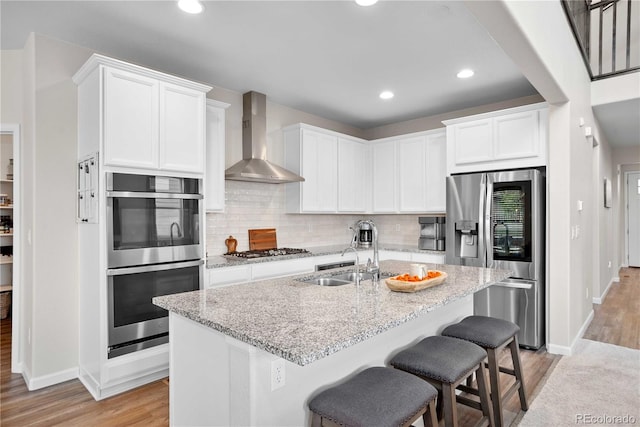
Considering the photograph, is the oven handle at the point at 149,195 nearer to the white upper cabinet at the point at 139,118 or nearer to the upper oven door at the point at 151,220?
the upper oven door at the point at 151,220

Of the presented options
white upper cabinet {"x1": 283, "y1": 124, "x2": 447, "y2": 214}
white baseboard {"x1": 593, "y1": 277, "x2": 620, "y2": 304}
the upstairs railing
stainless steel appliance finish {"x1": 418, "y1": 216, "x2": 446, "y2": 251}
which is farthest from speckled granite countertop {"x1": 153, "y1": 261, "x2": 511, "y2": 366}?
white baseboard {"x1": 593, "y1": 277, "x2": 620, "y2": 304}

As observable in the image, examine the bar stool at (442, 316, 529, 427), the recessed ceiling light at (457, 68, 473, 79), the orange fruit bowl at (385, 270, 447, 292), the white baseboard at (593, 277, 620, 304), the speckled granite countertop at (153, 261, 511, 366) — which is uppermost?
the recessed ceiling light at (457, 68, 473, 79)

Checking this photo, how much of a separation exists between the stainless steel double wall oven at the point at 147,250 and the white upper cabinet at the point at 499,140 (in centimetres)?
281

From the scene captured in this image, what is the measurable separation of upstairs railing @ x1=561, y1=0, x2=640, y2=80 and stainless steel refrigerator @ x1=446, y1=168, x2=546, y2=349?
157 cm

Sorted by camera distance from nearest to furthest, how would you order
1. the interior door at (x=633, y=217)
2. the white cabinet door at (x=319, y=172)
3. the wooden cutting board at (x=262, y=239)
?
the wooden cutting board at (x=262, y=239) → the white cabinet door at (x=319, y=172) → the interior door at (x=633, y=217)

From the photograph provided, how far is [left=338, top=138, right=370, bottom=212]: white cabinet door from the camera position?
5.05 metres

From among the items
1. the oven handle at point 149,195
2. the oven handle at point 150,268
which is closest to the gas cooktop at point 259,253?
the oven handle at point 150,268

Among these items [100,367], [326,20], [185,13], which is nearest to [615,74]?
[326,20]

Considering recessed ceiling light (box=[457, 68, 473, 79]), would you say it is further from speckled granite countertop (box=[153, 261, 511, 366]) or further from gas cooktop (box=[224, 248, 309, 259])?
gas cooktop (box=[224, 248, 309, 259])

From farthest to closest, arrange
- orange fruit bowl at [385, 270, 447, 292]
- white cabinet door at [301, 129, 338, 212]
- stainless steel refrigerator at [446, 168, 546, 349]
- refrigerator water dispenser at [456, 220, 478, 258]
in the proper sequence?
white cabinet door at [301, 129, 338, 212]
refrigerator water dispenser at [456, 220, 478, 258]
stainless steel refrigerator at [446, 168, 546, 349]
orange fruit bowl at [385, 270, 447, 292]

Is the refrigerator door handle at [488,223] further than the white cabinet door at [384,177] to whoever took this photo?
No

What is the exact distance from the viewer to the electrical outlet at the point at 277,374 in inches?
55.9

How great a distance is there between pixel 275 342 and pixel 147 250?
6.60 feet
